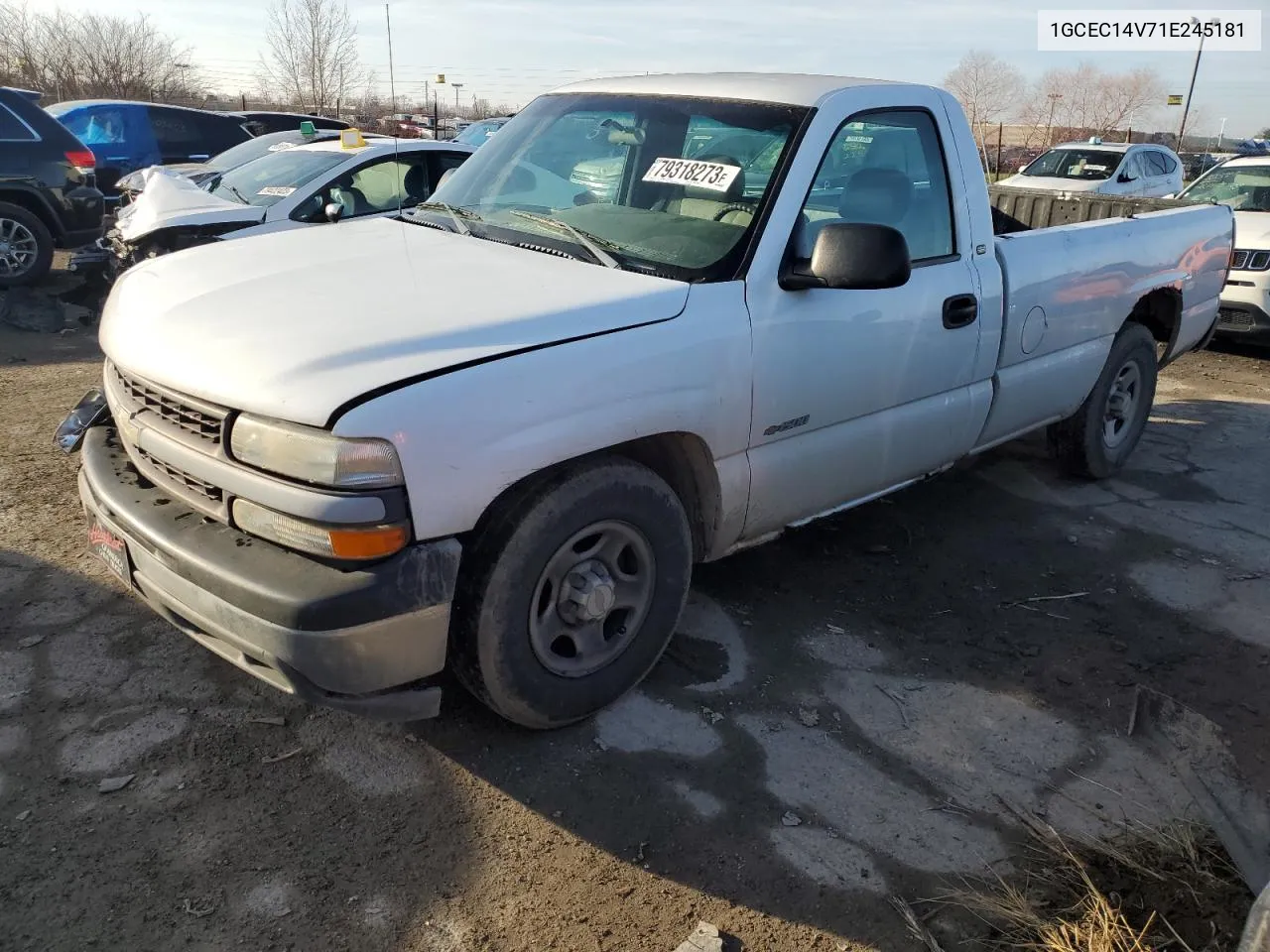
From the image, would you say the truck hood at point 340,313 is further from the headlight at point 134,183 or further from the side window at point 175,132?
the side window at point 175,132

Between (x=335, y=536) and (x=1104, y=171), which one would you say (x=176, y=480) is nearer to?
(x=335, y=536)

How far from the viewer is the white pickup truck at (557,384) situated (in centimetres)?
244

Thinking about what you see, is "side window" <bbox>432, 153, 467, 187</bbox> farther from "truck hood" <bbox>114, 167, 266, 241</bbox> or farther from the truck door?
the truck door

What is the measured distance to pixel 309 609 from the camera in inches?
93.2

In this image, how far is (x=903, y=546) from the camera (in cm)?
468

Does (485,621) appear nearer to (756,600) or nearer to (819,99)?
(756,600)

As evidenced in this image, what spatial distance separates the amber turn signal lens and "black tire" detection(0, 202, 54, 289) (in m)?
8.57


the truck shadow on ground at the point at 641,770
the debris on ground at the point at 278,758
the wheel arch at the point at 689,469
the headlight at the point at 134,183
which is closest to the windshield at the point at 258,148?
the headlight at the point at 134,183

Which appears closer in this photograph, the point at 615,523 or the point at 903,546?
the point at 615,523

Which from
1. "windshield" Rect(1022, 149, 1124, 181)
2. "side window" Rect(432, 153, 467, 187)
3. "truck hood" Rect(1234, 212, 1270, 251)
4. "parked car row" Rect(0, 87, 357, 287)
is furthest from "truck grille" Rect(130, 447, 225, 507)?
"windshield" Rect(1022, 149, 1124, 181)

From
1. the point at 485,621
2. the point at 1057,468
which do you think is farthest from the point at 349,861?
the point at 1057,468

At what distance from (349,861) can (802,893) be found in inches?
46.1

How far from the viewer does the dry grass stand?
234 centimetres

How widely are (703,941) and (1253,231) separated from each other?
361 inches
